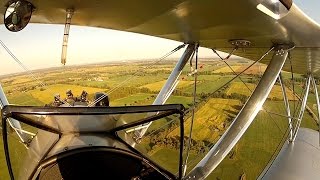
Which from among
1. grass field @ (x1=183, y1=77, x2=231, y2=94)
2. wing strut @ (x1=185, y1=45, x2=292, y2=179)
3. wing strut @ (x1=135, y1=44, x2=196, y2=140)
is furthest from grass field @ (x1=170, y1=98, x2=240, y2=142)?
wing strut @ (x1=185, y1=45, x2=292, y2=179)

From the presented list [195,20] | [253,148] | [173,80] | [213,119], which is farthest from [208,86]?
[195,20]

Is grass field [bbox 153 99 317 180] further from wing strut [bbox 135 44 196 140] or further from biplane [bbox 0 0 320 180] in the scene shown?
biplane [bbox 0 0 320 180]

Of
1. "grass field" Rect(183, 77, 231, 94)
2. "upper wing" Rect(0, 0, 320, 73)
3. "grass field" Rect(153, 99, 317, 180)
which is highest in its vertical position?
"upper wing" Rect(0, 0, 320, 73)

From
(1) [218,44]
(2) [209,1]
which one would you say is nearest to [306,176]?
(1) [218,44]

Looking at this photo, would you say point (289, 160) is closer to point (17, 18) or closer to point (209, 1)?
point (209, 1)

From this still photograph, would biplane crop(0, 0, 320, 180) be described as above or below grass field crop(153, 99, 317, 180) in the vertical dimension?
above

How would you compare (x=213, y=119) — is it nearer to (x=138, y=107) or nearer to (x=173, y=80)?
(x=173, y=80)
